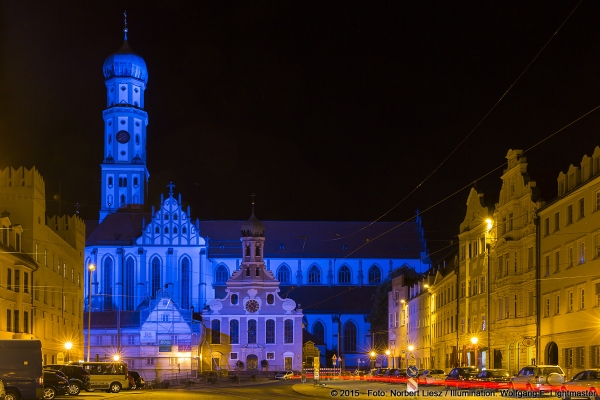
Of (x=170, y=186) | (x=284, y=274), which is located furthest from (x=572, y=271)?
(x=284, y=274)

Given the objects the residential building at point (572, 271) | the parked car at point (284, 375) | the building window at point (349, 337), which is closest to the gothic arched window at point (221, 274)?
the building window at point (349, 337)

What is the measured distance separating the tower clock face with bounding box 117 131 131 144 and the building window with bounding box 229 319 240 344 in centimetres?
3694

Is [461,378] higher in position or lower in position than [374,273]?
lower

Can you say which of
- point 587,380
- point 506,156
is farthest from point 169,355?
point 587,380

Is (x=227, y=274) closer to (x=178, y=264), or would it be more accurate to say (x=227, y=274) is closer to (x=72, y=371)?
(x=178, y=264)

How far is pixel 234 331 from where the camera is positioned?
10956cm

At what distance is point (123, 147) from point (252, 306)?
118ft

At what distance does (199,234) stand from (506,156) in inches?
2865

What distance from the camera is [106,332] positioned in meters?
103

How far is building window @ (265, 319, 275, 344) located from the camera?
109375mm

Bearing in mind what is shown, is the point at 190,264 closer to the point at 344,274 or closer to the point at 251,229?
the point at 251,229

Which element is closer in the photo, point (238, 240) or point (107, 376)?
point (107, 376)

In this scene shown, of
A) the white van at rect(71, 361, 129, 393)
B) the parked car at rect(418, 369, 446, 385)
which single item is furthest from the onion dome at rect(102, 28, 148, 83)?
the white van at rect(71, 361, 129, 393)

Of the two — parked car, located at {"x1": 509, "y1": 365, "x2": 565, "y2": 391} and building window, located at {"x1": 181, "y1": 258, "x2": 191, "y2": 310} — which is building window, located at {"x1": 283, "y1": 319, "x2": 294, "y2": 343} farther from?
parked car, located at {"x1": 509, "y1": 365, "x2": 565, "y2": 391}
